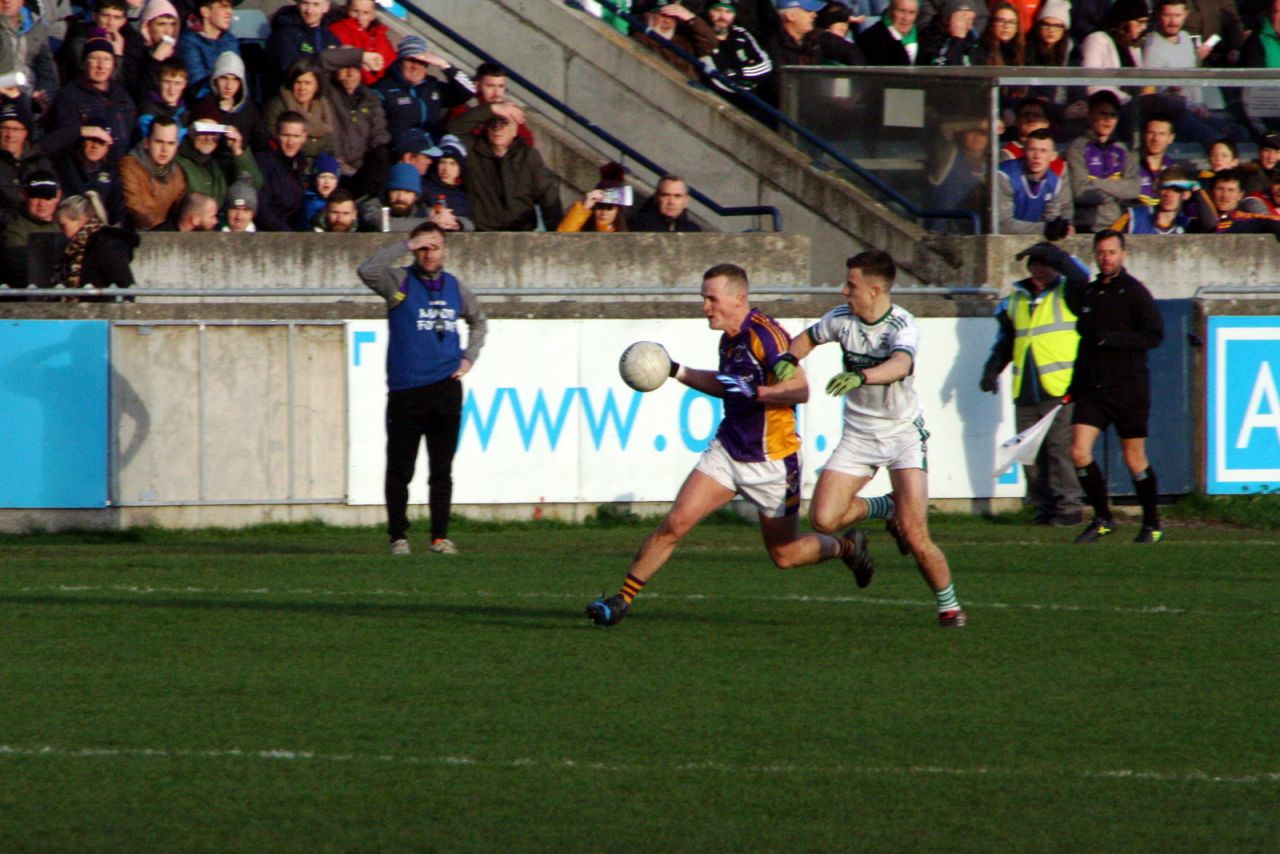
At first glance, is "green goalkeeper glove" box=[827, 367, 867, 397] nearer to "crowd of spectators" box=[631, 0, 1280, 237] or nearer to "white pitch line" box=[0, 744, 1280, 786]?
"white pitch line" box=[0, 744, 1280, 786]

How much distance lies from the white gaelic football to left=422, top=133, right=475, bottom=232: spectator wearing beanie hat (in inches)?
304

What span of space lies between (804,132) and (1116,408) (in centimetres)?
540

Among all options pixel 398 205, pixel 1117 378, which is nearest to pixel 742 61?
pixel 398 205

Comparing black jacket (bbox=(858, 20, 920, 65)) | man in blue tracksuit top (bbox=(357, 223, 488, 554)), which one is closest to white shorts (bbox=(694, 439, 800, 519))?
man in blue tracksuit top (bbox=(357, 223, 488, 554))

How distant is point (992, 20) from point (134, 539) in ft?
34.0

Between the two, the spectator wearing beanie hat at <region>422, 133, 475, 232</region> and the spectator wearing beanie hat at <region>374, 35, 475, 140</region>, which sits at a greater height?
the spectator wearing beanie hat at <region>374, 35, 475, 140</region>

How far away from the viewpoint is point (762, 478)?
9500 mm

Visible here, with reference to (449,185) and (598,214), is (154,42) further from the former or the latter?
(598,214)

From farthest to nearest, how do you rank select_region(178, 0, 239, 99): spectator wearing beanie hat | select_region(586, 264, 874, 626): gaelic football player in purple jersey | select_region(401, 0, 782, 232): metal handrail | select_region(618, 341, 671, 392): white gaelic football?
select_region(401, 0, 782, 232): metal handrail → select_region(178, 0, 239, 99): spectator wearing beanie hat → select_region(586, 264, 874, 626): gaelic football player in purple jersey → select_region(618, 341, 671, 392): white gaelic football

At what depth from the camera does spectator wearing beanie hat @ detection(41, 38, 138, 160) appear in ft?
53.2

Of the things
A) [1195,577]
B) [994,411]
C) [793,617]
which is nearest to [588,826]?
[793,617]

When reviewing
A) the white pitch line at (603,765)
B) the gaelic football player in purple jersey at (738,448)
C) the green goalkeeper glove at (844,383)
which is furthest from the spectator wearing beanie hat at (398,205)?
the white pitch line at (603,765)

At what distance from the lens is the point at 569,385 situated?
1505 centimetres

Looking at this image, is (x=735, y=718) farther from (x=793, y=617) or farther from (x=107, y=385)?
(x=107, y=385)
